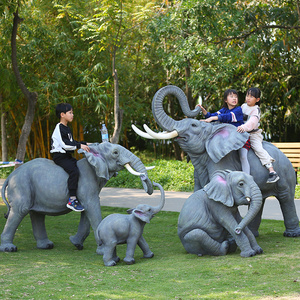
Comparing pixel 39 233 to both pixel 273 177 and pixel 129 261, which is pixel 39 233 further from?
pixel 273 177

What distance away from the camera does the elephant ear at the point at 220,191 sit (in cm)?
481

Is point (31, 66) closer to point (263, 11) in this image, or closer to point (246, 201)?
point (263, 11)

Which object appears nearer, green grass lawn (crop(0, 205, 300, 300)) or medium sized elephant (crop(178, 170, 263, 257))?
green grass lawn (crop(0, 205, 300, 300))

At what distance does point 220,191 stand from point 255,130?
120cm

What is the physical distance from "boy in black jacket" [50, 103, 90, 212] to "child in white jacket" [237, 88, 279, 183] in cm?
190

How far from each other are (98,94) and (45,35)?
2433mm

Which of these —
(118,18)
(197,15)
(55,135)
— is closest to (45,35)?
(118,18)

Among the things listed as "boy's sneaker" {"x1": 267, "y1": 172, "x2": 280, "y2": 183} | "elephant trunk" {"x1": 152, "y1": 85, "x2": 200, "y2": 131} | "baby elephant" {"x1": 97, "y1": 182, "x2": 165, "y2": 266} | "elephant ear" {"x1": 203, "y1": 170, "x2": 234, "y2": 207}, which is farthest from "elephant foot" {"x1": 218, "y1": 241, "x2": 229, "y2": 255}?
"elephant trunk" {"x1": 152, "y1": 85, "x2": 200, "y2": 131}

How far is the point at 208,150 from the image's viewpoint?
540 cm

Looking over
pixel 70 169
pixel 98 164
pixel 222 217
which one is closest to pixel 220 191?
pixel 222 217

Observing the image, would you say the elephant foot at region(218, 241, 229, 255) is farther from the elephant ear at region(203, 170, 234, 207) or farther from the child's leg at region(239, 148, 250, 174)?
the child's leg at region(239, 148, 250, 174)

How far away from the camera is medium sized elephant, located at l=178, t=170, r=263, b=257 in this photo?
478 centimetres

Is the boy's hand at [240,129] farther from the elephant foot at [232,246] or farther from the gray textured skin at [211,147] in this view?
the elephant foot at [232,246]

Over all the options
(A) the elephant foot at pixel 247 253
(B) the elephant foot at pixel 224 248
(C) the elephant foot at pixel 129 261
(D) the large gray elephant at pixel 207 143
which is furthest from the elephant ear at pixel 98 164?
(A) the elephant foot at pixel 247 253
